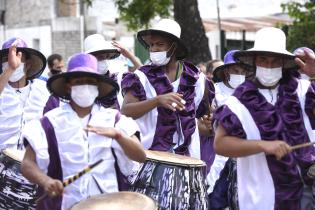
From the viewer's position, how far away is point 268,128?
455 centimetres

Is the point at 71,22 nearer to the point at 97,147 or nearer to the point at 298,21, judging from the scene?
the point at 298,21

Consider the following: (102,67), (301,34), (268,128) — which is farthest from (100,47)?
(301,34)

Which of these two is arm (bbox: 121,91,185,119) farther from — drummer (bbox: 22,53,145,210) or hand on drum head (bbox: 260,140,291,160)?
hand on drum head (bbox: 260,140,291,160)

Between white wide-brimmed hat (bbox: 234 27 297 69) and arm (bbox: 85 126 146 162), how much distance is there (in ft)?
2.96

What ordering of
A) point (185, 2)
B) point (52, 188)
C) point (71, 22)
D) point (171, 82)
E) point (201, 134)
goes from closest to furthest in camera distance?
point (52, 188) → point (171, 82) → point (201, 134) → point (185, 2) → point (71, 22)

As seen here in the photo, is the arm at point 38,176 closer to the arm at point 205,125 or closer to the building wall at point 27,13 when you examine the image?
the arm at point 205,125

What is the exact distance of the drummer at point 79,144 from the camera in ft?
14.7

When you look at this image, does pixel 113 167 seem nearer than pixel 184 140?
Yes

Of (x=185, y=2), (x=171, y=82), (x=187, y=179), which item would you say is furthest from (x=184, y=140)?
(x=185, y=2)

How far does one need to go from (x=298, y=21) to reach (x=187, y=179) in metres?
8.99

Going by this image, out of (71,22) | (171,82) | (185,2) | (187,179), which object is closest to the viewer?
(187,179)

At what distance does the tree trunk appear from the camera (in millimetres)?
Result: 13953

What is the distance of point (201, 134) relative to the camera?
730 centimetres

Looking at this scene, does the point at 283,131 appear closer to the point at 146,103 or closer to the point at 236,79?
the point at 146,103
